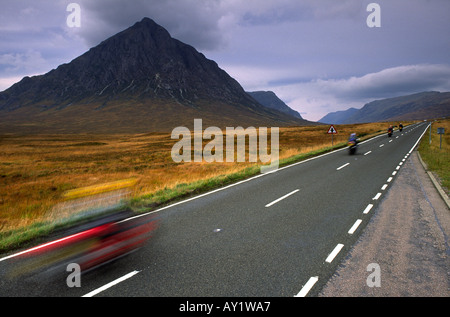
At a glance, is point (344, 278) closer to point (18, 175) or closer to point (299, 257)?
point (299, 257)

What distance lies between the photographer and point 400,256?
207 inches

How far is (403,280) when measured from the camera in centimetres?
443

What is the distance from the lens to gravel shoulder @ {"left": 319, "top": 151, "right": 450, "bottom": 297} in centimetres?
420

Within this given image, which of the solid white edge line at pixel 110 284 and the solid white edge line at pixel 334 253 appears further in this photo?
the solid white edge line at pixel 334 253

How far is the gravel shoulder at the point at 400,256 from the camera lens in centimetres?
420

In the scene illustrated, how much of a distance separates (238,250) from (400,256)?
3.43 m

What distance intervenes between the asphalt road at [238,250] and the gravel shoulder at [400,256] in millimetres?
274
